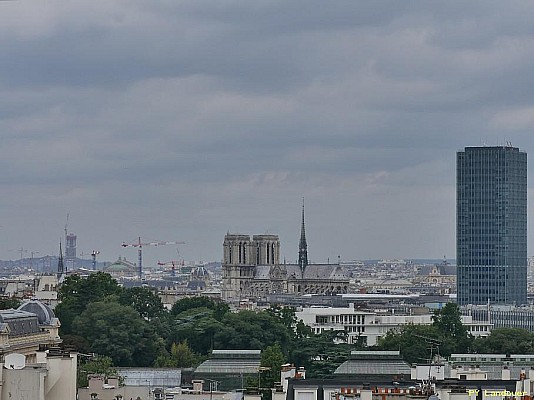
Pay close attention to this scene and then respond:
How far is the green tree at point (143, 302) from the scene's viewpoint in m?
170

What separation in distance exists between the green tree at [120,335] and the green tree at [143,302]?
2914cm

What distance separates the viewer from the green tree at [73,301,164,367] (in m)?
131

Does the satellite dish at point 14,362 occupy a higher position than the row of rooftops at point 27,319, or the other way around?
the row of rooftops at point 27,319

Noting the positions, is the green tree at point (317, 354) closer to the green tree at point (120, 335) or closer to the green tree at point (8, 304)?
the green tree at point (120, 335)

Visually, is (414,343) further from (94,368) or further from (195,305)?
(195,305)

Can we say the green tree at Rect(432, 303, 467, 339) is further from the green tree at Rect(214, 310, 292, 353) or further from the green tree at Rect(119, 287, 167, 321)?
the green tree at Rect(119, 287, 167, 321)

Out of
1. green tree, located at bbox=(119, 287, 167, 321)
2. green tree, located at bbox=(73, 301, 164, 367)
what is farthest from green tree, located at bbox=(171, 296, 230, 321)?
green tree, located at bbox=(73, 301, 164, 367)

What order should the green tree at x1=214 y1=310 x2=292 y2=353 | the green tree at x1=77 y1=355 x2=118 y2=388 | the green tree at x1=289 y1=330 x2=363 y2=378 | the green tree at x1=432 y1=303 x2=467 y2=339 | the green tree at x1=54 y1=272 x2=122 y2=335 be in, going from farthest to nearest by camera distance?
the green tree at x1=432 y1=303 x2=467 y2=339
the green tree at x1=214 y1=310 x2=292 y2=353
the green tree at x1=54 y1=272 x2=122 y2=335
the green tree at x1=289 y1=330 x2=363 y2=378
the green tree at x1=77 y1=355 x2=118 y2=388

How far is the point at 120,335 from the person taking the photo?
5212 inches

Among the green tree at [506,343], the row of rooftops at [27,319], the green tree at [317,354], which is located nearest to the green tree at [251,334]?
the green tree at [317,354]

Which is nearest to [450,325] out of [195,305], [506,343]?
[506,343]

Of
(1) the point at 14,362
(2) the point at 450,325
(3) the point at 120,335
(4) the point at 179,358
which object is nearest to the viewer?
(1) the point at 14,362

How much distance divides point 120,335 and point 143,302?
42262 millimetres

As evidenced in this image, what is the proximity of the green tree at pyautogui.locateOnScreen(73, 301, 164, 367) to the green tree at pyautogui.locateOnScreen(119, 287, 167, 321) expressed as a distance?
29.1 metres
